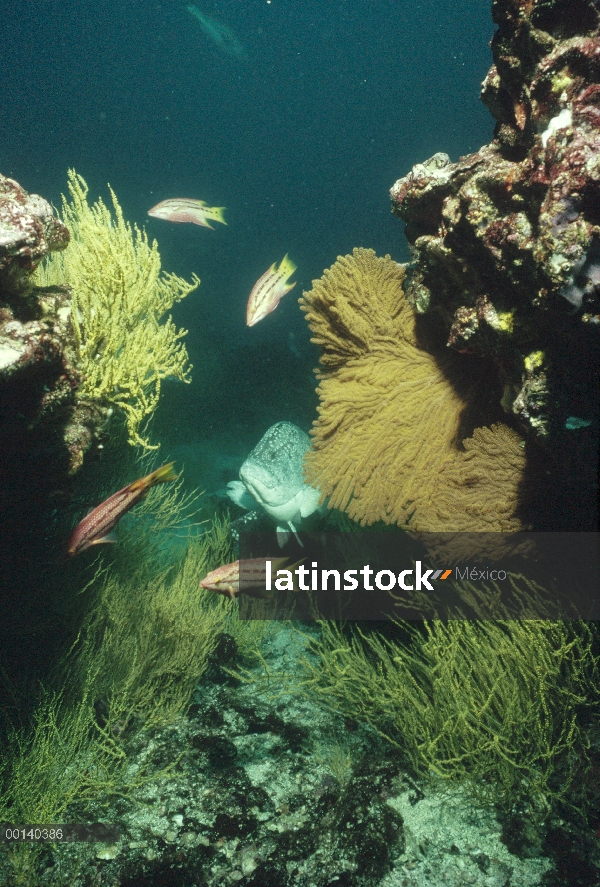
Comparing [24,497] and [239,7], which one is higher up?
[239,7]

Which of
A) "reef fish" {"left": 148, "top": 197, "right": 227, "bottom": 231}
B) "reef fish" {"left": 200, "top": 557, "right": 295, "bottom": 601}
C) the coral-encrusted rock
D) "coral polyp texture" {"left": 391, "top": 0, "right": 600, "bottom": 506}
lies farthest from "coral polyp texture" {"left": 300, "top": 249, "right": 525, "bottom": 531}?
"reef fish" {"left": 148, "top": 197, "right": 227, "bottom": 231}

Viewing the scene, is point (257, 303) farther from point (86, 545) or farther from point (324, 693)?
point (324, 693)

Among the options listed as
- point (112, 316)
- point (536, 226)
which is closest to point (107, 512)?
point (112, 316)

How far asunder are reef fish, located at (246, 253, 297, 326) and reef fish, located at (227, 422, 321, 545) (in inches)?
55.9

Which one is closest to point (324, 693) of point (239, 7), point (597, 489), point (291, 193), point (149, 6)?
point (597, 489)

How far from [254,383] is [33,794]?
977 centimetres

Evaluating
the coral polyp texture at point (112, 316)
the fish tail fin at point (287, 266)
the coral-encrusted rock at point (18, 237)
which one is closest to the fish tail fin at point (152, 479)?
the coral polyp texture at point (112, 316)

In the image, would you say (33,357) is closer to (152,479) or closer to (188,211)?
(152,479)

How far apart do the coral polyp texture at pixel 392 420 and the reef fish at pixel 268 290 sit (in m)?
1.44

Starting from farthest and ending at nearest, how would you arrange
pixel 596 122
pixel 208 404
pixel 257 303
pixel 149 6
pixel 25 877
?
1. pixel 149 6
2. pixel 208 404
3. pixel 257 303
4. pixel 25 877
5. pixel 596 122

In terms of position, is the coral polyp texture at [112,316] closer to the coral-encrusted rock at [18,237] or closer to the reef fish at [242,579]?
the coral-encrusted rock at [18,237]

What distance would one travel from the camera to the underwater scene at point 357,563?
2.18 meters

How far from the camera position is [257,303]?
4.68m

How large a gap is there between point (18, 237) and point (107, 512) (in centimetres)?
153
